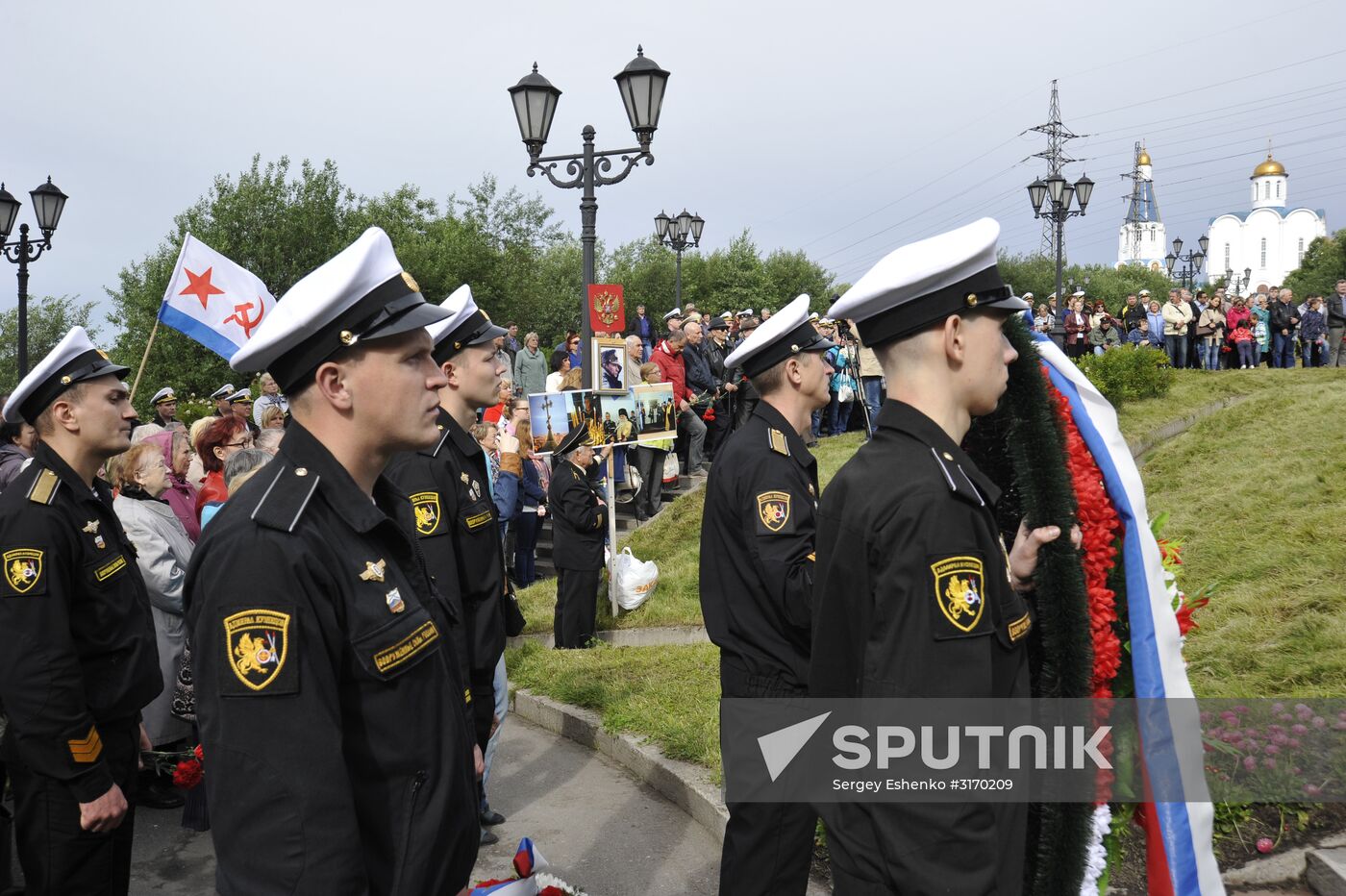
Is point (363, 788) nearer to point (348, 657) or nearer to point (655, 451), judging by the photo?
point (348, 657)

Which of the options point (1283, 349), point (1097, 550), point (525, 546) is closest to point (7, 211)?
point (525, 546)

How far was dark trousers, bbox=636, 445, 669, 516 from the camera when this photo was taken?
46.1 ft

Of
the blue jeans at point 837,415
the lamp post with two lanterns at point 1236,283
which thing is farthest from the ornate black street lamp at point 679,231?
the lamp post with two lanterns at point 1236,283

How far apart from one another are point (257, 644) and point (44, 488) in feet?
7.62

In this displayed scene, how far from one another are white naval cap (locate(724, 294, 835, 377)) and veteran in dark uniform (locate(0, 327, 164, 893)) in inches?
93.3

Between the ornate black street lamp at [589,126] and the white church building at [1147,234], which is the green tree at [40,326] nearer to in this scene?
the ornate black street lamp at [589,126]

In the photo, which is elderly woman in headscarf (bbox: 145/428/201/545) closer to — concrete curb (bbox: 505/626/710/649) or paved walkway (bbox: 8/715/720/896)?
paved walkway (bbox: 8/715/720/896)

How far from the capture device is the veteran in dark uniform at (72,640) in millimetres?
3373

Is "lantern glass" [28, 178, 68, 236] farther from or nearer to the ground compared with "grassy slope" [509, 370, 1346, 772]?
farther from the ground

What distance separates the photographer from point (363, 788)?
1.96 m

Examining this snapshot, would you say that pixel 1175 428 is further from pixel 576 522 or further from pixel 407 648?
pixel 407 648

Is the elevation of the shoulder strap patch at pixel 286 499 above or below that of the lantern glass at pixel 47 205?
below

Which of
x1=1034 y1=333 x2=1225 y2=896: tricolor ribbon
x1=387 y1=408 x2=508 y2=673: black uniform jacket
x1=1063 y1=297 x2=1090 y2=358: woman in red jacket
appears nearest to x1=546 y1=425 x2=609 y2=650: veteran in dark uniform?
x1=387 y1=408 x2=508 y2=673: black uniform jacket

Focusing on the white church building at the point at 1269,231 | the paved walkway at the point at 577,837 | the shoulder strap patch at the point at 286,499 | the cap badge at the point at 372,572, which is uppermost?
the white church building at the point at 1269,231
